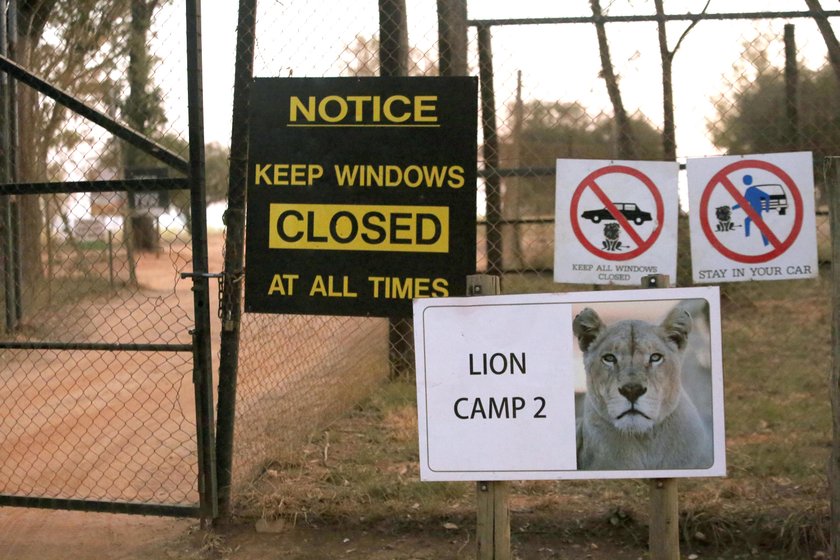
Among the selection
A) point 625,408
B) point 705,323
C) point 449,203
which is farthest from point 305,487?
point 705,323

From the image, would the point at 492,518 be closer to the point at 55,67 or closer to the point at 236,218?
the point at 236,218

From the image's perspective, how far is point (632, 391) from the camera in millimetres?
3527

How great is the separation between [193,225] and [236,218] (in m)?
0.25

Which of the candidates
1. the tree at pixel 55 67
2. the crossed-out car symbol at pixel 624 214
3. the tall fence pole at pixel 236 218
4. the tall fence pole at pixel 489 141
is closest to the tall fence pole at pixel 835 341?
the crossed-out car symbol at pixel 624 214

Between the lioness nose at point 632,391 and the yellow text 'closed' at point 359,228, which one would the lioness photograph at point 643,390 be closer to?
the lioness nose at point 632,391

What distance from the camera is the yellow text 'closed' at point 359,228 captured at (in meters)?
4.37

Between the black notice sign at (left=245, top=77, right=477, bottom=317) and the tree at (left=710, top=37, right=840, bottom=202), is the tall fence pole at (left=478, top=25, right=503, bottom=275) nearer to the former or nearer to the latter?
the black notice sign at (left=245, top=77, right=477, bottom=317)

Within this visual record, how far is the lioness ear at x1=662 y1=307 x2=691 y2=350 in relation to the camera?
346cm

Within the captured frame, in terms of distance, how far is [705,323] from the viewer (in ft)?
11.3

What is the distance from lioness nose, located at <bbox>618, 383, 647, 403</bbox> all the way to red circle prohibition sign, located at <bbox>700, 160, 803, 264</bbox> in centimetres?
96

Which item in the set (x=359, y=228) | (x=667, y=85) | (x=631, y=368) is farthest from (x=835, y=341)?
(x=359, y=228)

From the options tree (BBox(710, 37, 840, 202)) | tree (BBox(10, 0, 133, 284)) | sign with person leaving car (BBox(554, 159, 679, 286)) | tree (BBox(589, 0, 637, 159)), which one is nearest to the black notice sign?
sign with person leaving car (BBox(554, 159, 679, 286))

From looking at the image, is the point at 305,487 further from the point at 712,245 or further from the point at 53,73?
the point at 53,73

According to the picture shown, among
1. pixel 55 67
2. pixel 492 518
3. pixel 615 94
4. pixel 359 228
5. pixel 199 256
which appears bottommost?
pixel 492 518
